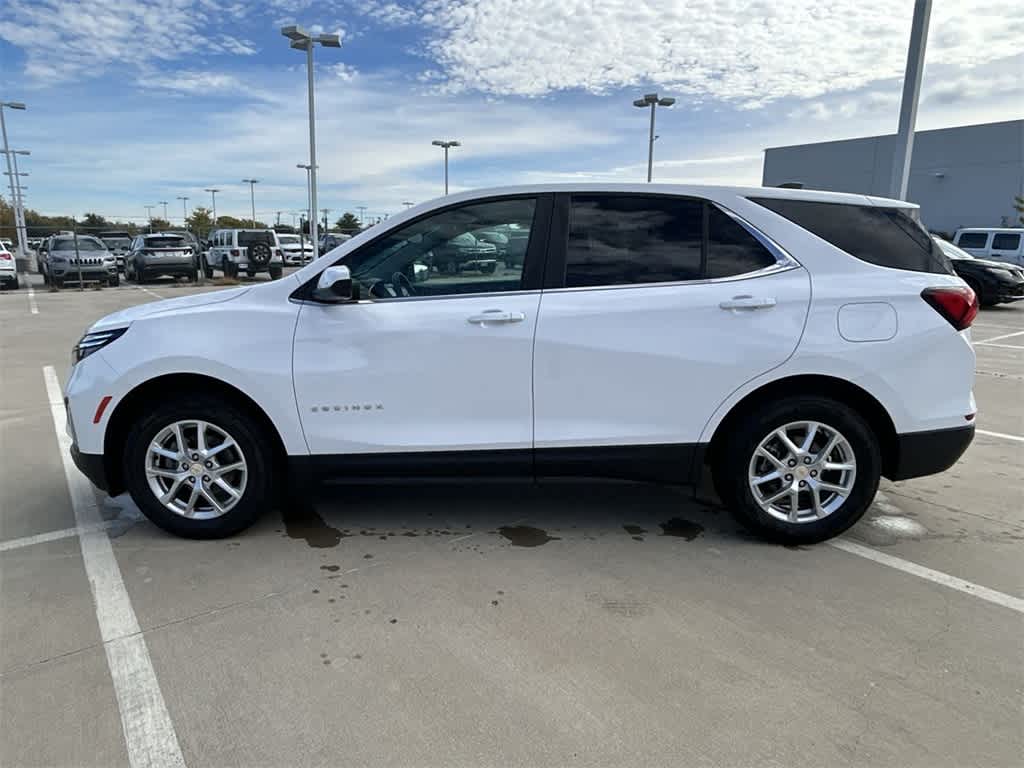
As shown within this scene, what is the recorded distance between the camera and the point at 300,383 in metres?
3.45

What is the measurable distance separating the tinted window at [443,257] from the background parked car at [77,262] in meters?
22.0

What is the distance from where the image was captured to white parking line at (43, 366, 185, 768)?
2.20 m

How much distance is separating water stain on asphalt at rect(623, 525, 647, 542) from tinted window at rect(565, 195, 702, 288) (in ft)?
4.42

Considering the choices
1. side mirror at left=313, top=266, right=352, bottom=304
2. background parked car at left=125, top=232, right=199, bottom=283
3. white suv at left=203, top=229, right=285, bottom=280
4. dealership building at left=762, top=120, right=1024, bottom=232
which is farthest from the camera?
dealership building at left=762, top=120, right=1024, bottom=232

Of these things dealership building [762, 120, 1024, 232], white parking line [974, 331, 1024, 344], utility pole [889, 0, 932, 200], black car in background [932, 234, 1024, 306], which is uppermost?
dealership building [762, 120, 1024, 232]

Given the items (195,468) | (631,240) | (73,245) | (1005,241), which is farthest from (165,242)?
(1005,241)

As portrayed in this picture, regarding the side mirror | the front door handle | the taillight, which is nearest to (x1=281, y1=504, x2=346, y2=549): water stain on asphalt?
the side mirror

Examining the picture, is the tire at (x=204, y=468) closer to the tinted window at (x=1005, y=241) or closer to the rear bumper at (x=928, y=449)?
the rear bumper at (x=928, y=449)

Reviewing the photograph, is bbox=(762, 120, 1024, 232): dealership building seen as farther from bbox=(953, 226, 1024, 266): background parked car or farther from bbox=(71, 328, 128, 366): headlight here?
bbox=(71, 328, 128, 366): headlight

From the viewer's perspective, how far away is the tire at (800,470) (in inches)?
136

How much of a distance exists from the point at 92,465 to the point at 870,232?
13.5 ft

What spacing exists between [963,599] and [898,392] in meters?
0.98

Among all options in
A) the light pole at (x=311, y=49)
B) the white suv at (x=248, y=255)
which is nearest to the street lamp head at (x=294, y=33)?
the light pole at (x=311, y=49)

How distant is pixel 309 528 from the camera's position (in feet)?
12.6
